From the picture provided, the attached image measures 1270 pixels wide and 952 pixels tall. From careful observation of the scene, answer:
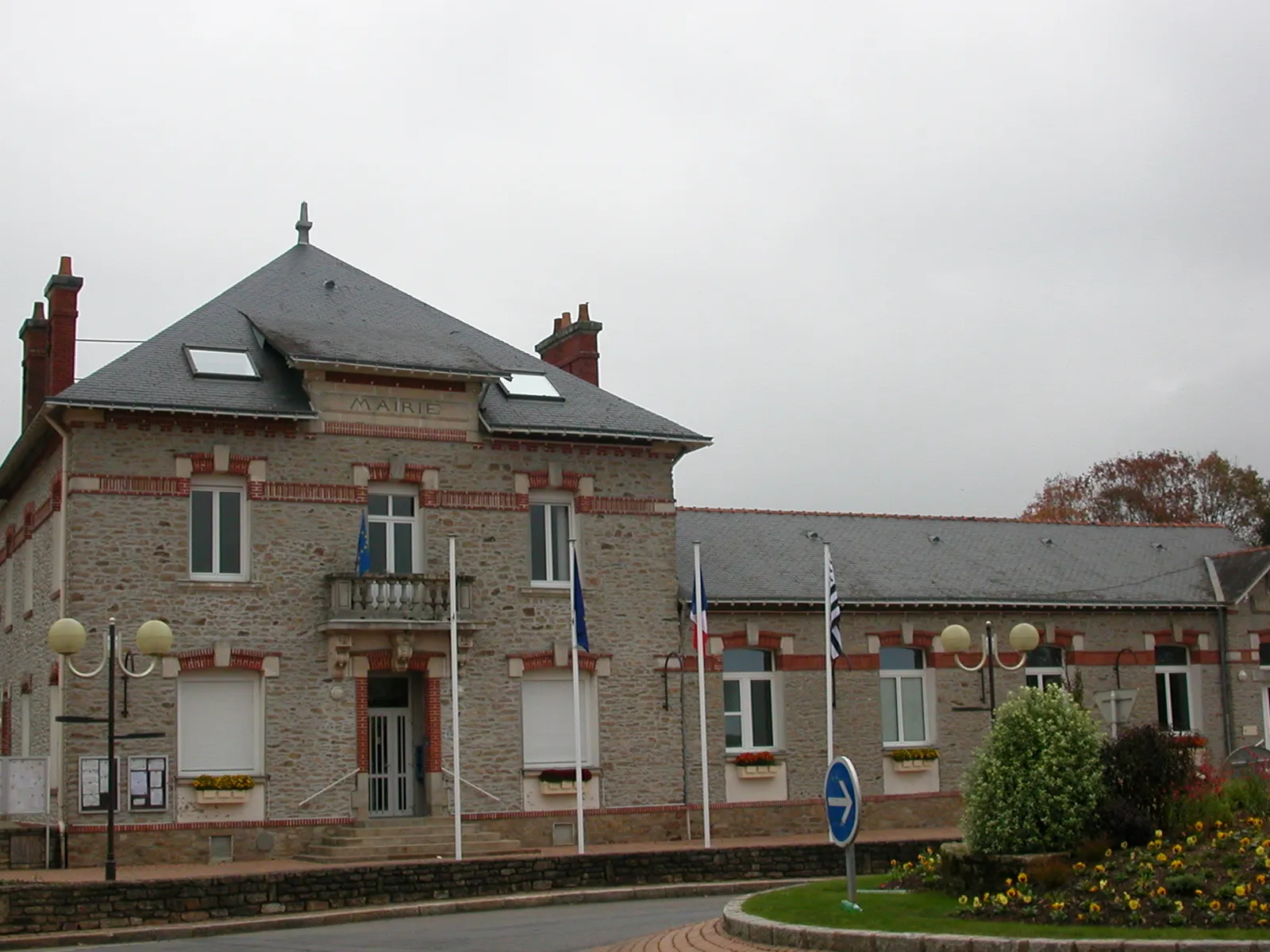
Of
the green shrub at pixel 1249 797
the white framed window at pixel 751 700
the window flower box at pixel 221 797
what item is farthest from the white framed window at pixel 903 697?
the green shrub at pixel 1249 797

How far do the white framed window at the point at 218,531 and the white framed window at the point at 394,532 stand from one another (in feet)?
6.33

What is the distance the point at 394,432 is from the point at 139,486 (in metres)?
Answer: 3.83

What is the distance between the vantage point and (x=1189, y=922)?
11.2 metres

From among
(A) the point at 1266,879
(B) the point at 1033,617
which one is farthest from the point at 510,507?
(A) the point at 1266,879

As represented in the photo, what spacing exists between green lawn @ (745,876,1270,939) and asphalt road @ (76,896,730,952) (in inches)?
60.5

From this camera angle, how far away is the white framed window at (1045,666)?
29125 millimetres

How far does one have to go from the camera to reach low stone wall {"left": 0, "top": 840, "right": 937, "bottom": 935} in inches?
653

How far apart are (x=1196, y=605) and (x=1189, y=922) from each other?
794 inches

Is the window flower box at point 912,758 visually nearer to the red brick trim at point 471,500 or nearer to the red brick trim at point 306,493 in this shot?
the red brick trim at point 471,500

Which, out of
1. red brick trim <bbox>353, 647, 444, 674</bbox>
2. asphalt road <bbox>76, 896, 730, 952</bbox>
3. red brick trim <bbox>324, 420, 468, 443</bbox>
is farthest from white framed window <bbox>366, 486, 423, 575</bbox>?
asphalt road <bbox>76, 896, 730, 952</bbox>

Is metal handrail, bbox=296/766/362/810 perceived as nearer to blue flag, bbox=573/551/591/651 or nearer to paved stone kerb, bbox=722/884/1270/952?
blue flag, bbox=573/551/591/651

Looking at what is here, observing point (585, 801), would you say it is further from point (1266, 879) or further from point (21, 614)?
point (1266, 879)

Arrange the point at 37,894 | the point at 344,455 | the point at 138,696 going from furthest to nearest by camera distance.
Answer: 1. the point at 344,455
2. the point at 138,696
3. the point at 37,894

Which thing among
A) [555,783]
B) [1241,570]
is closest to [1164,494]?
[1241,570]
